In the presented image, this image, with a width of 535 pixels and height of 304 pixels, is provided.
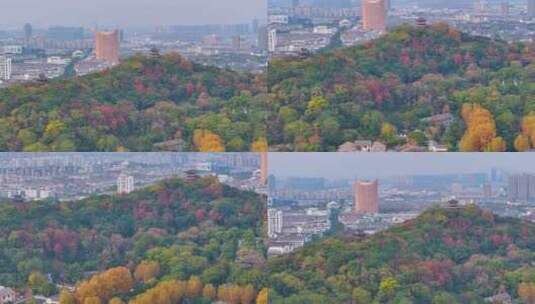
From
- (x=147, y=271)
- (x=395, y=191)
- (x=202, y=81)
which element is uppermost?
(x=202, y=81)

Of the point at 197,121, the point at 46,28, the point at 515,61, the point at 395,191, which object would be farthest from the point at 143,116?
the point at 515,61

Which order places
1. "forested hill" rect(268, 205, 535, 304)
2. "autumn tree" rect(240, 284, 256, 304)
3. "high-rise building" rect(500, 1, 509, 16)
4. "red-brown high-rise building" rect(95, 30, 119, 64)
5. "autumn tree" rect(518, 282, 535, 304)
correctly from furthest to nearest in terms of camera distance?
"red-brown high-rise building" rect(95, 30, 119, 64)
"high-rise building" rect(500, 1, 509, 16)
"autumn tree" rect(240, 284, 256, 304)
"forested hill" rect(268, 205, 535, 304)
"autumn tree" rect(518, 282, 535, 304)

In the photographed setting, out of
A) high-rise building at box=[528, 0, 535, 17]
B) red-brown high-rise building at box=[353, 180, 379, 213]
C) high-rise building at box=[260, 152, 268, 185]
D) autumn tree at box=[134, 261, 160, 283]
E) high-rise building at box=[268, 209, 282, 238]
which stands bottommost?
autumn tree at box=[134, 261, 160, 283]

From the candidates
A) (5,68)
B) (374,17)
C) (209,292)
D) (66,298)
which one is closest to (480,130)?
(374,17)

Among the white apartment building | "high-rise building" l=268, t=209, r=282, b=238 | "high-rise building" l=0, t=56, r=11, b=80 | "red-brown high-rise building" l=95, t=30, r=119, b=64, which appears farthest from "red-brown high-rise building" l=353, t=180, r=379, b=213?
"high-rise building" l=0, t=56, r=11, b=80

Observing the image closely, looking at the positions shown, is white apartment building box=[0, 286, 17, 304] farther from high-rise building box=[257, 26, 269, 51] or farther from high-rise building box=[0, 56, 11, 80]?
high-rise building box=[257, 26, 269, 51]

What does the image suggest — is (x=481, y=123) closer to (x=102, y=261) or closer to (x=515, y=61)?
(x=515, y=61)
